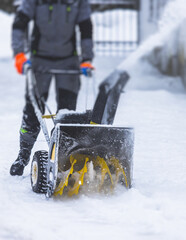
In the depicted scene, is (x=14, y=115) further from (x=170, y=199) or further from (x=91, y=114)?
(x=170, y=199)

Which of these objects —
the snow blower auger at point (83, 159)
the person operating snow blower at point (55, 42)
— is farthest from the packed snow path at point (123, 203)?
the person operating snow blower at point (55, 42)

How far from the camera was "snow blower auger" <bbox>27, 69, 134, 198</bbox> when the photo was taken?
359cm

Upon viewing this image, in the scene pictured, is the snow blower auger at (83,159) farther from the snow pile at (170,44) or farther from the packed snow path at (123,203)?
the snow pile at (170,44)

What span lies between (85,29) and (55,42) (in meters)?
0.31

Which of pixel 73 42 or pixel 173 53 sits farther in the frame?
pixel 173 53

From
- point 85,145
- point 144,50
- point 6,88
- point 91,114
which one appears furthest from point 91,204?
point 144,50

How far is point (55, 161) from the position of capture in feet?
11.6

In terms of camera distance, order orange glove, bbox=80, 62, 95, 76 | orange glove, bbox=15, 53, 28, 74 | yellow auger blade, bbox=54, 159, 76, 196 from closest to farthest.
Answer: yellow auger blade, bbox=54, 159, 76, 196 < orange glove, bbox=15, 53, 28, 74 < orange glove, bbox=80, 62, 95, 76

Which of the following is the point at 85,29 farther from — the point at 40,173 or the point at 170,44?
the point at 170,44

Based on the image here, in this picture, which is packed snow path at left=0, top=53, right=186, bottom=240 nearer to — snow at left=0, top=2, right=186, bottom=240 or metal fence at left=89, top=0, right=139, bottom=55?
snow at left=0, top=2, right=186, bottom=240

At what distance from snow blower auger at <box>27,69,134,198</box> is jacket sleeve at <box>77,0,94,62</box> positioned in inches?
49.8

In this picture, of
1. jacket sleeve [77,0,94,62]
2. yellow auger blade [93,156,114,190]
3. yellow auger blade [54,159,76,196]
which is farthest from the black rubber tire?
jacket sleeve [77,0,94,62]

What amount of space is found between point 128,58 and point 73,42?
10939 millimetres

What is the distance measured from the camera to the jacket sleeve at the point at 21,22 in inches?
182
